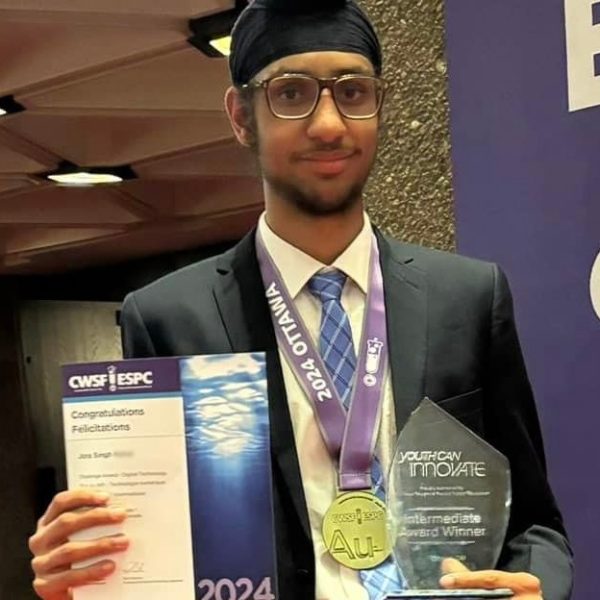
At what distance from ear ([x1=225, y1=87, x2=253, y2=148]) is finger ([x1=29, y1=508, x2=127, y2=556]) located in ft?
1.42

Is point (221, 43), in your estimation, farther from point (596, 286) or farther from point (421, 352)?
point (421, 352)

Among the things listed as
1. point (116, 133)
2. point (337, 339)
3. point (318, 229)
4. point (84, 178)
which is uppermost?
point (116, 133)

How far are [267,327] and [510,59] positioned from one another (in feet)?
2.05

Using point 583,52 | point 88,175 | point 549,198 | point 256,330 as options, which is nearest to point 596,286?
point 549,198

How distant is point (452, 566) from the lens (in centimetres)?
96

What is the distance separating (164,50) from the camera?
3.58 m

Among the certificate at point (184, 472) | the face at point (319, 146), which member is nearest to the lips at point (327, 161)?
the face at point (319, 146)

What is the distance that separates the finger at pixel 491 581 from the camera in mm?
935

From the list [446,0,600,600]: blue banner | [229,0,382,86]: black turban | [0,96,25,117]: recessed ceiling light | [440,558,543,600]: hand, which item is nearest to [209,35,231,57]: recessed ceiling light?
[0,96,25,117]: recessed ceiling light

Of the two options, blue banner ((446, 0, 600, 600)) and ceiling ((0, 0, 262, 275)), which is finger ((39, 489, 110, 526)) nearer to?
ceiling ((0, 0, 262, 275))

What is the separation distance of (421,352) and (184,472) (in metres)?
0.29

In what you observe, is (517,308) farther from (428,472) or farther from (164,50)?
(164,50)

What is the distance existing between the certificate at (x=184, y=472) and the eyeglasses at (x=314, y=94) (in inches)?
11.0

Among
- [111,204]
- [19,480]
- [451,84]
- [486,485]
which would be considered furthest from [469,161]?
[19,480]
